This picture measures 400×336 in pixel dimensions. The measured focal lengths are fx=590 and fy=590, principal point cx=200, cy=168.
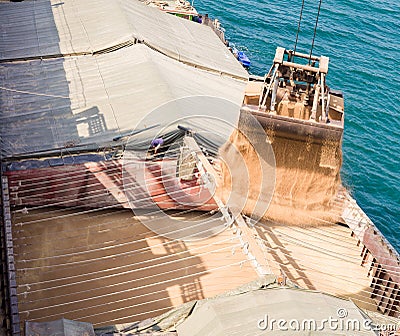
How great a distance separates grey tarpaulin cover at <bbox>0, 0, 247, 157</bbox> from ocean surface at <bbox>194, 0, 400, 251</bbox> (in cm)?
709

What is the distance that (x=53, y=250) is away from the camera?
40.7 feet

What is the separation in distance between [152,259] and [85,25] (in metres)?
11.4

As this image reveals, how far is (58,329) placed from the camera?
8164 mm

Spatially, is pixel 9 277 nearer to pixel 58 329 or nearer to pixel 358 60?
pixel 58 329

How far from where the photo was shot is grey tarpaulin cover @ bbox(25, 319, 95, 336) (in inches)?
315

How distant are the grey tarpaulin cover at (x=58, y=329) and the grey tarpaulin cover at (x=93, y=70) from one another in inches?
266

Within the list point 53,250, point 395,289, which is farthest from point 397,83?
point 53,250

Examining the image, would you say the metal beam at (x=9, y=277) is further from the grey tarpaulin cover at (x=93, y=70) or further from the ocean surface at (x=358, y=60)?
the ocean surface at (x=358, y=60)

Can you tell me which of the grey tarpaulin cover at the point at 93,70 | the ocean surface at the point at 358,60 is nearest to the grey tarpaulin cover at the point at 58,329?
the grey tarpaulin cover at the point at 93,70

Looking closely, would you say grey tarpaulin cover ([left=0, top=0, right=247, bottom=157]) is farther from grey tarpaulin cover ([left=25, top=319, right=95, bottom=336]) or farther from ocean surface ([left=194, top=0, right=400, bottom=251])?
ocean surface ([left=194, top=0, right=400, bottom=251])

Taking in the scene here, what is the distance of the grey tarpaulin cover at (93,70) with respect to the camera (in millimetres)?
15414

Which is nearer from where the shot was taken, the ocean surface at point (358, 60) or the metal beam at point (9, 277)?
the metal beam at point (9, 277)

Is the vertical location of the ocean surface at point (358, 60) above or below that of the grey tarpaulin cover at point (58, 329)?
below

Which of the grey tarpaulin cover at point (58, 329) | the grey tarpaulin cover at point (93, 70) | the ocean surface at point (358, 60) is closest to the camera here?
the grey tarpaulin cover at point (58, 329)
